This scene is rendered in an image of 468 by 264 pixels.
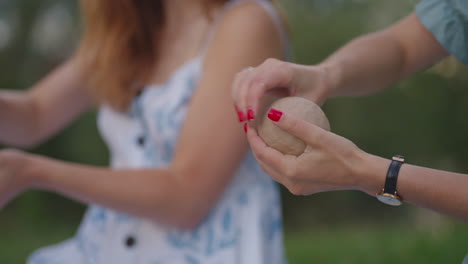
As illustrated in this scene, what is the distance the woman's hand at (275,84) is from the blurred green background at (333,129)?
3017 millimetres

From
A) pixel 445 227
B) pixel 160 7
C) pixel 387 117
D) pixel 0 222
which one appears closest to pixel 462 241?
pixel 445 227

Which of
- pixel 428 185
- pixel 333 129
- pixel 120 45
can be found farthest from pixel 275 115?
pixel 333 129

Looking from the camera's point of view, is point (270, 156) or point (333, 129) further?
point (333, 129)

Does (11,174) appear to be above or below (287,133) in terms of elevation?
below

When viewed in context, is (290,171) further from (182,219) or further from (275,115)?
(182,219)

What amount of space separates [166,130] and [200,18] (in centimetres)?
42

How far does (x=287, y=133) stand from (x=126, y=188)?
647 mm

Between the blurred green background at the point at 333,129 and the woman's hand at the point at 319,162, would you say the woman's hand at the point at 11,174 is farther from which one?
the blurred green background at the point at 333,129

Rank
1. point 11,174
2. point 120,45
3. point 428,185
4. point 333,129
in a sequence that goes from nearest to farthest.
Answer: point 428,185
point 11,174
point 120,45
point 333,129

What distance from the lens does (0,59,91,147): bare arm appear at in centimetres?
214

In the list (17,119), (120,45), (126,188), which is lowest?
(17,119)

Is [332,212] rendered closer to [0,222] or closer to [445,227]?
[445,227]

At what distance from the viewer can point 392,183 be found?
99 cm

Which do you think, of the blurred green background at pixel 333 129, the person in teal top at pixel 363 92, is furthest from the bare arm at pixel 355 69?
the blurred green background at pixel 333 129
